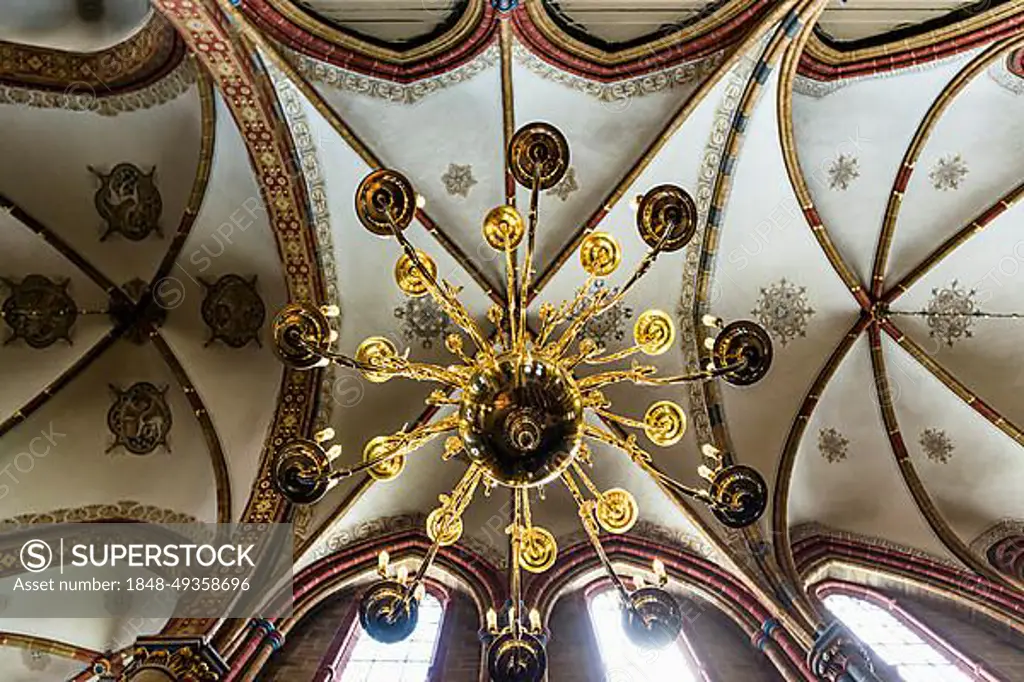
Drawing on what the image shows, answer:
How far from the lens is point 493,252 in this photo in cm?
882

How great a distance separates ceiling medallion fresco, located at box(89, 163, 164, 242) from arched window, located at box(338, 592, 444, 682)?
19.6ft

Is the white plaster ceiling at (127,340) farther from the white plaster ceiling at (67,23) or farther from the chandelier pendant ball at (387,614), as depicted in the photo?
the chandelier pendant ball at (387,614)

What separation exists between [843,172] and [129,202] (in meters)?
9.50

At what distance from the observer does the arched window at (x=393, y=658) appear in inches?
261

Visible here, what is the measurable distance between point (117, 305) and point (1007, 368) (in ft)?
40.4

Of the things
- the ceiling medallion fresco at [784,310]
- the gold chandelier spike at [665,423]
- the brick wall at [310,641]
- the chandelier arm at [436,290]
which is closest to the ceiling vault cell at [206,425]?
the brick wall at [310,641]

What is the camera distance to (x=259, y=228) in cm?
846

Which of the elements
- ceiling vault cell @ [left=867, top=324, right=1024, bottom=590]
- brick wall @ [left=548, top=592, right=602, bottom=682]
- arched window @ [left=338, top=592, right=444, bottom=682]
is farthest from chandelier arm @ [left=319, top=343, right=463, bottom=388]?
ceiling vault cell @ [left=867, top=324, right=1024, bottom=590]

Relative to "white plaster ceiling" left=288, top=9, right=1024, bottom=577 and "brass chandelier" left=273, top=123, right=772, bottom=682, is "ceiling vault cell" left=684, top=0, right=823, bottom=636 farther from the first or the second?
"brass chandelier" left=273, top=123, right=772, bottom=682

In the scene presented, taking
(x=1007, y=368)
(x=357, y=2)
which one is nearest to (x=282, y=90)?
(x=357, y=2)

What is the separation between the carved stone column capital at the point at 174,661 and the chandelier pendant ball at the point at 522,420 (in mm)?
3688

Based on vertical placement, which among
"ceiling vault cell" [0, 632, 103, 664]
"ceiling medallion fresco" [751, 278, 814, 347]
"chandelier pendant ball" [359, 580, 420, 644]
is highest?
"ceiling medallion fresco" [751, 278, 814, 347]

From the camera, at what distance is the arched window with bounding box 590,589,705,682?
6664 mm

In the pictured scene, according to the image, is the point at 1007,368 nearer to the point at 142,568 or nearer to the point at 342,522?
the point at 342,522
